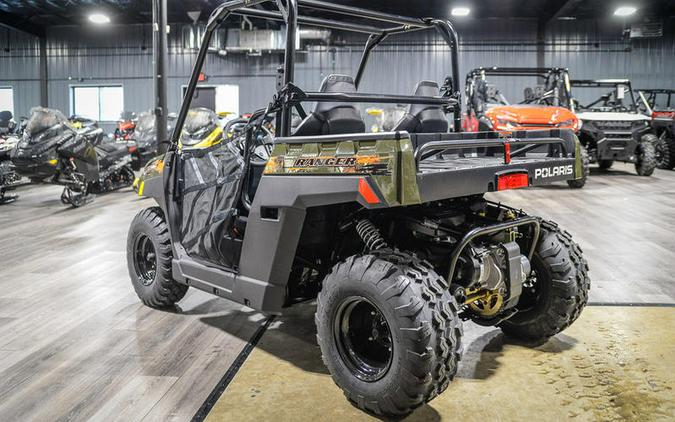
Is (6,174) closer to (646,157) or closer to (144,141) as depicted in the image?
(144,141)

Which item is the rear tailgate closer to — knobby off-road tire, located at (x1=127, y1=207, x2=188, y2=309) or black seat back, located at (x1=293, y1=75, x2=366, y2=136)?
black seat back, located at (x1=293, y1=75, x2=366, y2=136)

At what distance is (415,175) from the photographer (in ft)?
7.33

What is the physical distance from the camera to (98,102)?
21562mm

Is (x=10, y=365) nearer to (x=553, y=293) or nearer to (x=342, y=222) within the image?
(x=342, y=222)

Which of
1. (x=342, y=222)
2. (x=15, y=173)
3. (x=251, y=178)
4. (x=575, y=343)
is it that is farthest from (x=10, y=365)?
(x=15, y=173)

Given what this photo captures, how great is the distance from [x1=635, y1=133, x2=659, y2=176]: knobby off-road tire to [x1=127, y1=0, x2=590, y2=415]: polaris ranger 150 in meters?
9.67

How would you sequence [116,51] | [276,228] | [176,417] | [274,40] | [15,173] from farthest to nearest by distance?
1. [116,51]
2. [274,40]
3. [15,173]
4. [276,228]
5. [176,417]

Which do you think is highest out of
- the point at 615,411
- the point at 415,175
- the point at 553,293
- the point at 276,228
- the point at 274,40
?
the point at 274,40

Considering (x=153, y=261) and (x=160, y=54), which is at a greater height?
(x=160, y=54)

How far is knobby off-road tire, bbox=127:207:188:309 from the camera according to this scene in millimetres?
3758

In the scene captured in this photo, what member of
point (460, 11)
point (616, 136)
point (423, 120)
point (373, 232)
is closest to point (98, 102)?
point (460, 11)

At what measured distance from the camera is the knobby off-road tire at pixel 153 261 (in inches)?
148

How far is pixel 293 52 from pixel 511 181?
1.12 m

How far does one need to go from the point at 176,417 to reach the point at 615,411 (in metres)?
1.73
